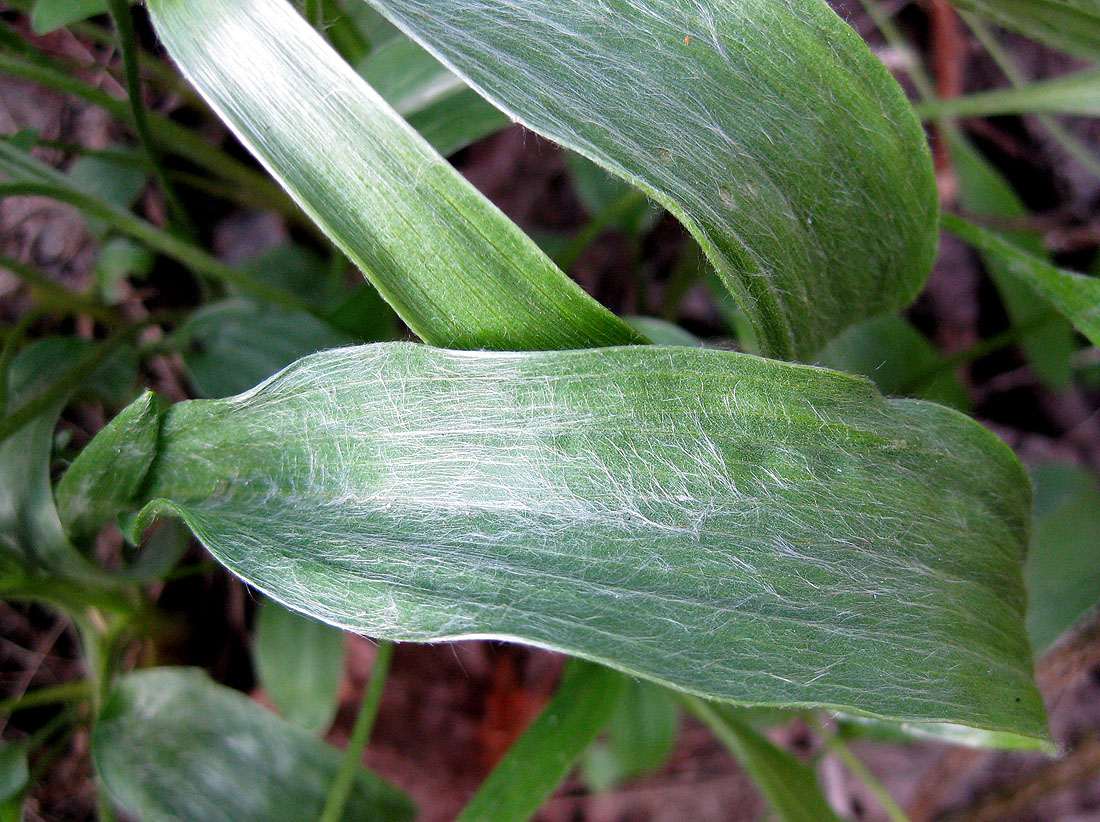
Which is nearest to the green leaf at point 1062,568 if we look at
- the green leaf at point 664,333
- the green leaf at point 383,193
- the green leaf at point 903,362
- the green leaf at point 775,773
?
the green leaf at point 903,362

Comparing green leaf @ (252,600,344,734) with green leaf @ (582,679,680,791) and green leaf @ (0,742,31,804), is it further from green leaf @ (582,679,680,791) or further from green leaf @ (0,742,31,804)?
green leaf @ (582,679,680,791)

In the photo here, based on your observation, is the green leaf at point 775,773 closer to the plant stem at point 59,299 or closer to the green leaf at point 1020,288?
the green leaf at point 1020,288

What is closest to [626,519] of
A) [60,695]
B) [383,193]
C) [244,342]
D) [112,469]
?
[383,193]

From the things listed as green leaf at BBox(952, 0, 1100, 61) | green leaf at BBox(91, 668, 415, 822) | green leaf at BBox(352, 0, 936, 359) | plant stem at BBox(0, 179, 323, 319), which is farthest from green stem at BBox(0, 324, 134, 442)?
green leaf at BBox(952, 0, 1100, 61)

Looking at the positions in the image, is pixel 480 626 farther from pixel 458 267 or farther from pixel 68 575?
pixel 68 575

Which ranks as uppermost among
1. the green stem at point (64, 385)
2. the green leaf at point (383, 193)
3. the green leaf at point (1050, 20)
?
the green leaf at point (1050, 20)

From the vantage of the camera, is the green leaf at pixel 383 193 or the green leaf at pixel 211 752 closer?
the green leaf at pixel 383 193

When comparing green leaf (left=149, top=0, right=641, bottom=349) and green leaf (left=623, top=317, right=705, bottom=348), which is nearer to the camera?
green leaf (left=149, top=0, right=641, bottom=349)
